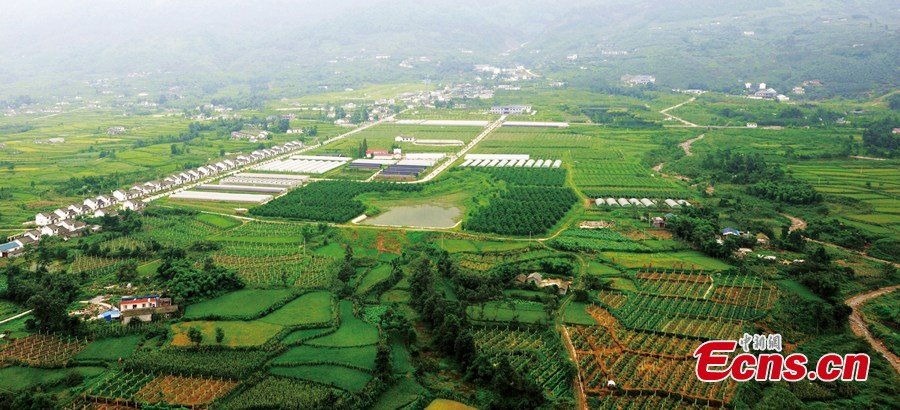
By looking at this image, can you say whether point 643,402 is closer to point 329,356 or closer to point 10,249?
point 329,356

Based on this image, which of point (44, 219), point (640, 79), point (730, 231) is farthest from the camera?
point (640, 79)

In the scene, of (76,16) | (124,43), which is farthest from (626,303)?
(76,16)

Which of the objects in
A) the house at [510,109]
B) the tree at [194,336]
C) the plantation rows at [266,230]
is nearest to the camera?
the tree at [194,336]

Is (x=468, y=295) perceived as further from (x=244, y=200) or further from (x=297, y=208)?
(x=244, y=200)

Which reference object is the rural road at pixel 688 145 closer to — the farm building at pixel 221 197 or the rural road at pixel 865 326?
the rural road at pixel 865 326

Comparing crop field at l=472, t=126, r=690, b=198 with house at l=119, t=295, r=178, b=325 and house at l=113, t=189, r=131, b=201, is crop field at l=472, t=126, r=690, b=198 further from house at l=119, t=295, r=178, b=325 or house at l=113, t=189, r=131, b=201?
house at l=113, t=189, r=131, b=201

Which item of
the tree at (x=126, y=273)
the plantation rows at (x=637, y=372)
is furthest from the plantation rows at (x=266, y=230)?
the plantation rows at (x=637, y=372)

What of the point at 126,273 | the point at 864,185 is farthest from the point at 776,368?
the point at 864,185
